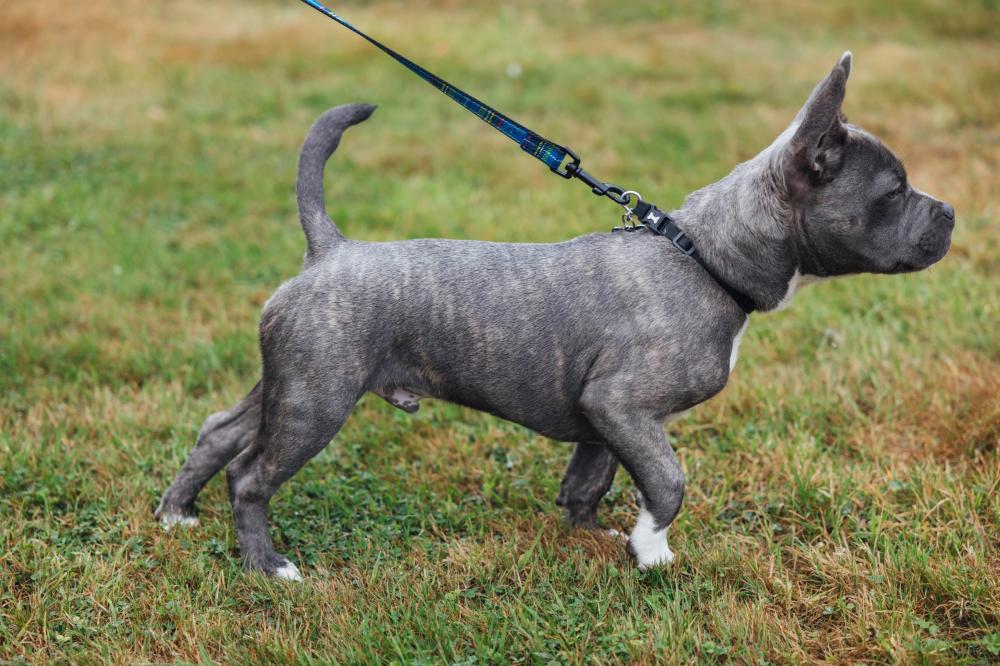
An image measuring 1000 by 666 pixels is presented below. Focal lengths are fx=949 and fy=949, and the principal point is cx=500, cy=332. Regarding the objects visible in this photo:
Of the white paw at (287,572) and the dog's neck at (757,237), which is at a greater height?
the dog's neck at (757,237)

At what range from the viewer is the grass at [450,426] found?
3252 millimetres

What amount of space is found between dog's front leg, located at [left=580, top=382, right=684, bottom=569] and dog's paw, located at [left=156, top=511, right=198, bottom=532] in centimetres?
175

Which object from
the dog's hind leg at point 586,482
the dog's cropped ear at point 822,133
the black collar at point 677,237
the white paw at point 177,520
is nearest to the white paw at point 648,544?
the dog's hind leg at point 586,482

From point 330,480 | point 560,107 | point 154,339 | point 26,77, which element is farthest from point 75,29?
point 330,480

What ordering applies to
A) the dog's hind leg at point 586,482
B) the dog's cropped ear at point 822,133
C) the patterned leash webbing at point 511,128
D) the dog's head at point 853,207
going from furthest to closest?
1. the dog's hind leg at point 586,482
2. the patterned leash webbing at point 511,128
3. the dog's head at point 853,207
4. the dog's cropped ear at point 822,133

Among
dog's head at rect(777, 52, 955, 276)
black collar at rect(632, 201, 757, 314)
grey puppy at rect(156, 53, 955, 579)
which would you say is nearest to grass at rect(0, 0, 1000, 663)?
grey puppy at rect(156, 53, 955, 579)

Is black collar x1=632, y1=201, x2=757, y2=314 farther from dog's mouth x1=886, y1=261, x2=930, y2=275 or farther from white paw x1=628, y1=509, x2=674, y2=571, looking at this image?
white paw x1=628, y1=509, x2=674, y2=571

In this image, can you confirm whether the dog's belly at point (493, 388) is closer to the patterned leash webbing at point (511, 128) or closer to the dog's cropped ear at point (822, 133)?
the patterned leash webbing at point (511, 128)

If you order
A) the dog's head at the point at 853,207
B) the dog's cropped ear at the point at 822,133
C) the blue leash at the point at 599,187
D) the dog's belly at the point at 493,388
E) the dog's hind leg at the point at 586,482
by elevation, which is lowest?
the dog's hind leg at the point at 586,482

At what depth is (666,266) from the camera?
11.0 ft

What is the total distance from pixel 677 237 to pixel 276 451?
164 centimetres

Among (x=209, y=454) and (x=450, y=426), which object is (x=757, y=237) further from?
(x=209, y=454)

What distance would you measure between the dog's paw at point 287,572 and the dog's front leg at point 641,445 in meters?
1.28

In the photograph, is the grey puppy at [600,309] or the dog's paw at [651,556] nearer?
the grey puppy at [600,309]
